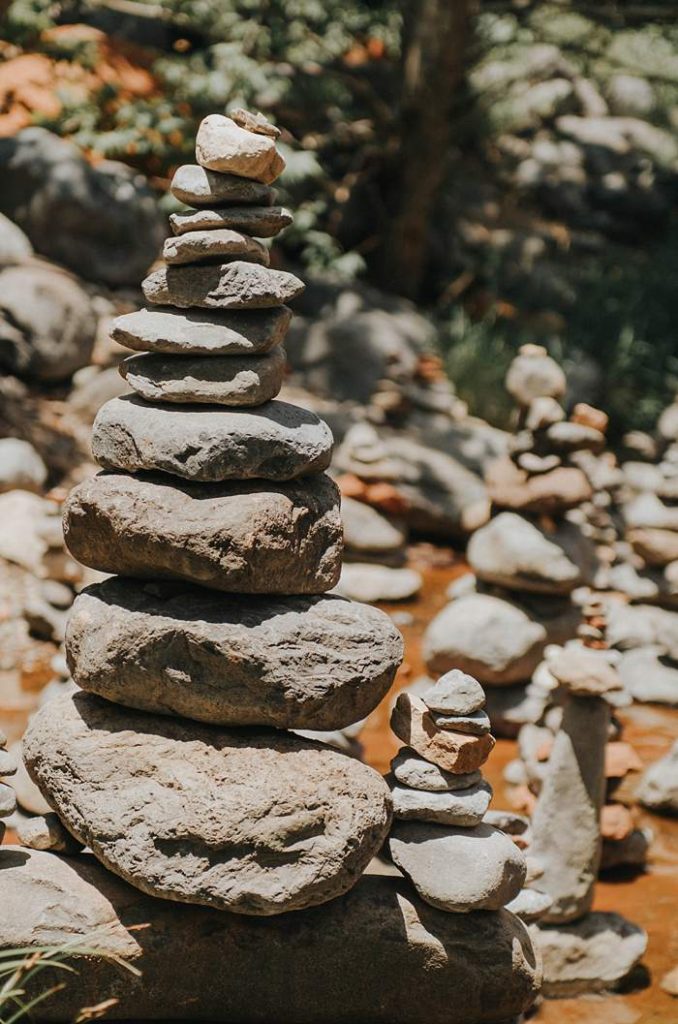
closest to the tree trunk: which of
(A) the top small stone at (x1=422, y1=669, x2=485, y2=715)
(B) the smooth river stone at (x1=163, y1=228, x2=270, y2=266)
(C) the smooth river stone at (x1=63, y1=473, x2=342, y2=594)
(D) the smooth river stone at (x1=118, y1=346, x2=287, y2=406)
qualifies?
(B) the smooth river stone at (x1=163, y1=228, x2=270, y2=266)

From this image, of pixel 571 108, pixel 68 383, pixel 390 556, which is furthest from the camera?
pixel 571 108

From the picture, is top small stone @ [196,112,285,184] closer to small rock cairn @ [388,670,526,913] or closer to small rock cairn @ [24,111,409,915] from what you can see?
small rock cairn @ [24,111,409,915]

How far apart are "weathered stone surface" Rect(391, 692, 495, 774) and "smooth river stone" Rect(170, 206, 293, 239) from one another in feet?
5.90

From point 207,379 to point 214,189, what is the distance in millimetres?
648

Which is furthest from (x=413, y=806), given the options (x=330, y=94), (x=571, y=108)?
(x=571, y=108)

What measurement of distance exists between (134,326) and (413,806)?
6.45ft

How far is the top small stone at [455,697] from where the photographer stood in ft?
14.0

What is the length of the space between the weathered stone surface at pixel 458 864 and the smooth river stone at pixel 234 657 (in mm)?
536

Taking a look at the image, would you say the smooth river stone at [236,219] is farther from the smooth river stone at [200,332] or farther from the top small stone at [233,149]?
the smooth river stone at [200,332]

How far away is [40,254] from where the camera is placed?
11.4 m

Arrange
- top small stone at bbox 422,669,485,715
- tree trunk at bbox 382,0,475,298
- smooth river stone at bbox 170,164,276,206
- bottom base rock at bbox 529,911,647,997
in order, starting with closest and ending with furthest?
smooth river stone at bbox 170,164,276,206
top small stone at bbox 422,669,485,715
bottom base rock at bbox 529,911,647,997
tree trunk at bbox 382,0,475,298

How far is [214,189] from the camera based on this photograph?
13.3ft

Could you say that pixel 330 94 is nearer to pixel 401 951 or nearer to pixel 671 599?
pixel 671 599

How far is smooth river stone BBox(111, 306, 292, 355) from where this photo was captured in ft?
13.2
